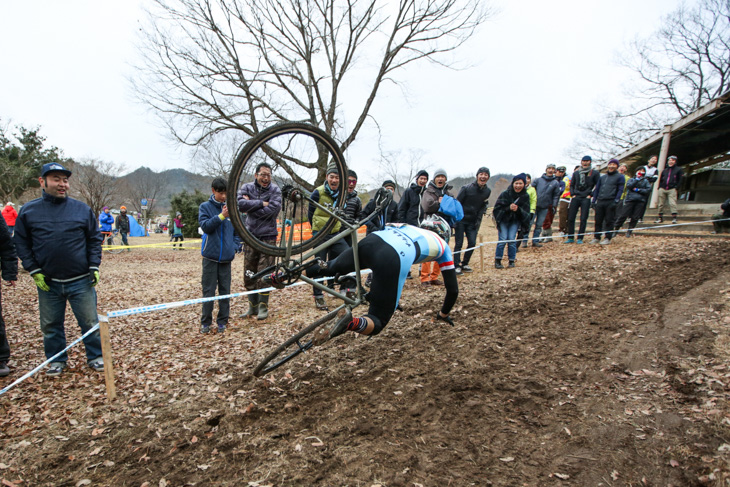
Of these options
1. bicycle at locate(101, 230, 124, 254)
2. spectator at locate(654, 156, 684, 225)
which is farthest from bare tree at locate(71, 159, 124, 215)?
spectator at locate(654, 156, 684, 225)

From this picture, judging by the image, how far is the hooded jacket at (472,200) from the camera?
793cm

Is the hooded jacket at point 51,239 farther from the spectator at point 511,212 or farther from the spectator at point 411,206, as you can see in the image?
the spectator at point 511,212

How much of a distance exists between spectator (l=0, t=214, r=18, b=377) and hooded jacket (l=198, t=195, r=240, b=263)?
2.09 metres

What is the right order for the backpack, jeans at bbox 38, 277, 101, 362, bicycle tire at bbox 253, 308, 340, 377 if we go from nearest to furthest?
bicycle tire at bbox 253, 308, 340, 377
jeans at bbox 38, 277, 101, 362
the backpack

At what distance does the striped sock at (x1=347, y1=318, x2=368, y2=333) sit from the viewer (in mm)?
3248

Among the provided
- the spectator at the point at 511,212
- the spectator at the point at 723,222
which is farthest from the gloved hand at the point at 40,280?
the spectator at the point at 723,222

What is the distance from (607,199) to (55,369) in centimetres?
1235

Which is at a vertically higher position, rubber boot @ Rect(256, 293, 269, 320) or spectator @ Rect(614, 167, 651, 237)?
spectator @ Rect(614, 167, 651, 237)

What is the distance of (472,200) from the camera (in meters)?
7.95

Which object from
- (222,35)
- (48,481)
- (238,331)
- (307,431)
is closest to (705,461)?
(307,431)

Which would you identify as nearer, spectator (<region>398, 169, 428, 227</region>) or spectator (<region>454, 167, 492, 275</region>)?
spectator (<region>454, 167, 492, 275</region>)

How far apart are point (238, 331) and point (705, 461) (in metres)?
5.38

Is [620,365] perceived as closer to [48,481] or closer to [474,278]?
[474,278]

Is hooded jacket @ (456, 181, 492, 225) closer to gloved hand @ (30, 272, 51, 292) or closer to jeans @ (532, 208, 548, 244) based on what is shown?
jeans @ (532, 208, 548, 244)
